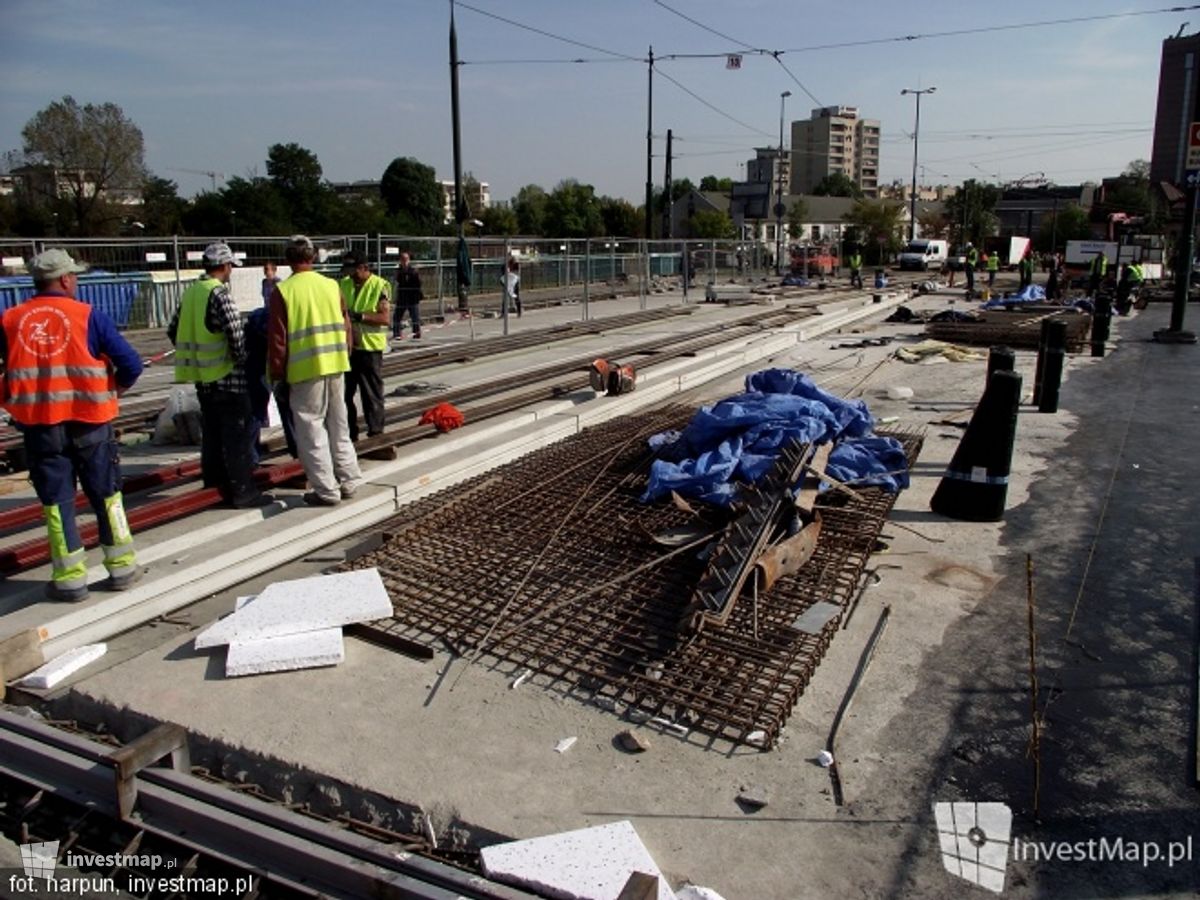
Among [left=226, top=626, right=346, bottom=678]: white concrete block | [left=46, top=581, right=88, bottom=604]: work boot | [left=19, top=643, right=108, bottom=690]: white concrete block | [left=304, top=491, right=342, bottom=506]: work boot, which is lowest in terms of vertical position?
[left=19, top=643, right=108, bottom=690]: white concrete block

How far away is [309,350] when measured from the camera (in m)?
6.48

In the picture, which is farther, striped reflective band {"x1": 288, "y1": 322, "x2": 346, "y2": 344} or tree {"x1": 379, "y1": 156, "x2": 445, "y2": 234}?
tree {"x1": 379, "y1": 156, "x2": 445, "y2": 234}

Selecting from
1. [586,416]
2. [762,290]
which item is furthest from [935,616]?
[762,290]

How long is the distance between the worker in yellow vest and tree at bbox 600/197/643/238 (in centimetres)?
9778

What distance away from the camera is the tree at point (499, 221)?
97569 millimetres

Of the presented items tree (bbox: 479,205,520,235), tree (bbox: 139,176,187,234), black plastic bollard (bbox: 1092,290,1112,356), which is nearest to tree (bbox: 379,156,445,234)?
tree (bbox: 479,205,520,235)

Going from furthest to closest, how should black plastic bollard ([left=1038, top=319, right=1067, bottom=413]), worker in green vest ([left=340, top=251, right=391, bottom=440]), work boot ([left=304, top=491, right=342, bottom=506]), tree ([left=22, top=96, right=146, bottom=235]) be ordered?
1. tree ([left=22, top=96, right=146, bottom=235])
2. black plastic bollard ([left=1038, top=319, right=1067, bottom=413])
3. worker in green vest ([left=340, top=251, right=391, bottom=440])
4. work boot ([left=304, top=491, right=342, bottom=506])

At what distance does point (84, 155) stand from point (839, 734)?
58.7 metres

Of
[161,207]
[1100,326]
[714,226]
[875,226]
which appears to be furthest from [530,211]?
[1100,326]

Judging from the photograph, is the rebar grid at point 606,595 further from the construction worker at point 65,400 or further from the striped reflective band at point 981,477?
the construction worker at point 65,400

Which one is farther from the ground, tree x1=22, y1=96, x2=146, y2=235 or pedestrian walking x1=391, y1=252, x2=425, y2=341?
tree x1=22, y1=96, x2=146, y2=235

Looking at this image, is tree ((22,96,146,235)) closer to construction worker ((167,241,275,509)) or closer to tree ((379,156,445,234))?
tree ((379,156,445,234))

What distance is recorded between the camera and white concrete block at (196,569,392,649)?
501 centimetres

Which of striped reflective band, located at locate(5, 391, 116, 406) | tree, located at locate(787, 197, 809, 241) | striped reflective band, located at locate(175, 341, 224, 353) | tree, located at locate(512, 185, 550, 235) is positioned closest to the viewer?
striped reflective band, located at locate(5, 391, 116, 406)
